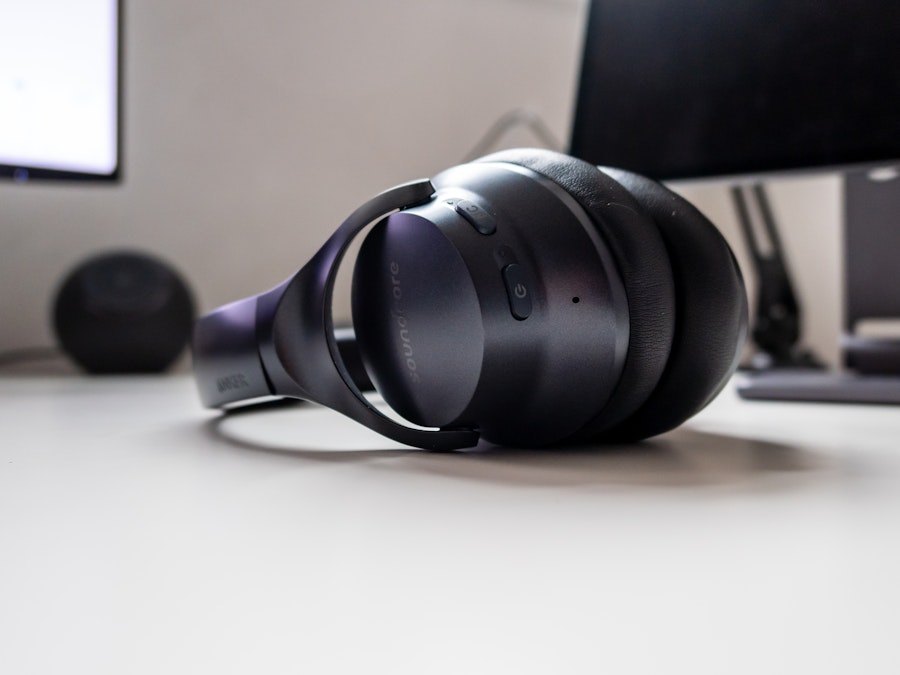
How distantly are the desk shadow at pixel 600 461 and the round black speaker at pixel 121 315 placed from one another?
51cm

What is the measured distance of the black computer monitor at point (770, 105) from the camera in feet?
2.33

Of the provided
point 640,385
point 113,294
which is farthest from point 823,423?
point 113,294

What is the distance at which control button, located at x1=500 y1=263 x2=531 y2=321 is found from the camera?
1.21ft

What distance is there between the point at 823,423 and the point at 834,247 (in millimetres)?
1026

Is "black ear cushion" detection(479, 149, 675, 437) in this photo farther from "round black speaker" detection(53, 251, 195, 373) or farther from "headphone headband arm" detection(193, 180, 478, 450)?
"round black speaker" detection(53, 251, 195, 373)

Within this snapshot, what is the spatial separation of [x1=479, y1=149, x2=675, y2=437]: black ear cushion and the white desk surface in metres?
0.04

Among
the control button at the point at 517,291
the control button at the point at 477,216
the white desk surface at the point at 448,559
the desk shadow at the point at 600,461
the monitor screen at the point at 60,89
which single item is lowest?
the desk shadow at the point at 600,461

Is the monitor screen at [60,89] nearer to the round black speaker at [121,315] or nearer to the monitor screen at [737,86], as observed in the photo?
the round black speaker at [121,315]

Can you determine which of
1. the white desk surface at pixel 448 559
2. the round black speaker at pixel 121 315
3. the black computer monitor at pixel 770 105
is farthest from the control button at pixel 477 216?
the round black speaker at pixel 121 315

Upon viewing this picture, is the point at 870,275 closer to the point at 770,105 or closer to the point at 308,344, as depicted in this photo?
the point at 770,105

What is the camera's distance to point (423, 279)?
0.39m

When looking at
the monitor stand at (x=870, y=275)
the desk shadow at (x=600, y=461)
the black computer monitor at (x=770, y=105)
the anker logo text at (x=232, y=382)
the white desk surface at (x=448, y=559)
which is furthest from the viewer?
the monitor stand at (x=870, y=275)

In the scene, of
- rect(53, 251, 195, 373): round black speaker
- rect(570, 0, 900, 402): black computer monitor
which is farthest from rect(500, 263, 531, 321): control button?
rect(53, 251, 195, 373): round black speaker

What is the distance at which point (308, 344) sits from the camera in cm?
43
